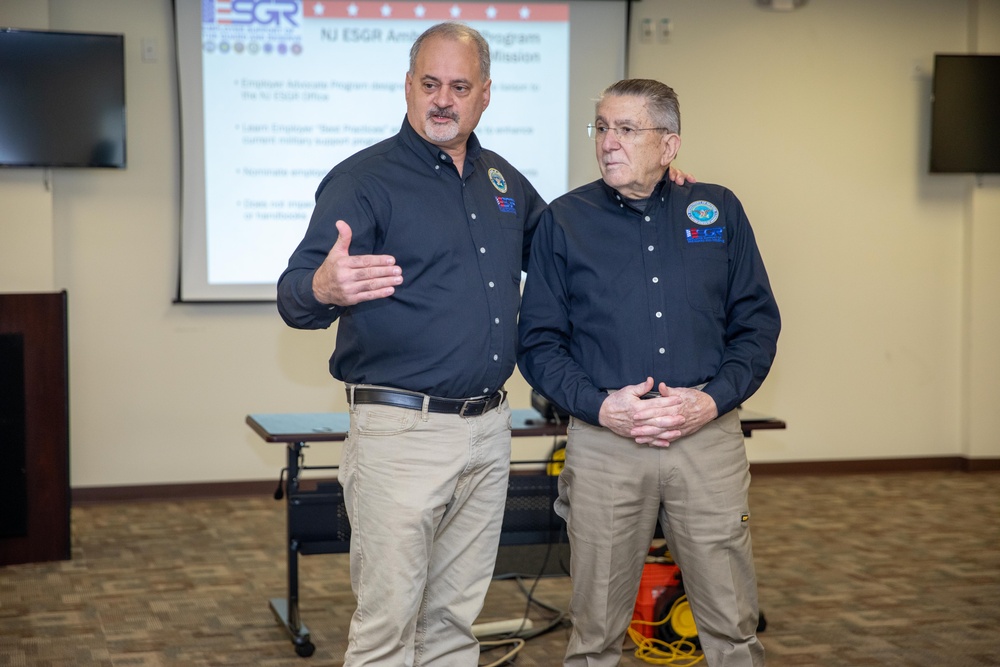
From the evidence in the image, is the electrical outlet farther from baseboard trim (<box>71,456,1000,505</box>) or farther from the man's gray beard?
the man's gray beard

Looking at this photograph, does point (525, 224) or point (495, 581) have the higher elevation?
point (525, 224)

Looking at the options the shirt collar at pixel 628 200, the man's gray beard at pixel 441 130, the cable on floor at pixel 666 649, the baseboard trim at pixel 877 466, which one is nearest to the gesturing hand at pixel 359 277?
the man's gray beard at pixel 441 130

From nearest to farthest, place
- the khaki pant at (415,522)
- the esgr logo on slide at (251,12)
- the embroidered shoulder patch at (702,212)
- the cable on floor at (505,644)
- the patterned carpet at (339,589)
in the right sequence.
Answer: the khaki pant at (415,522), the embroidered shoulder patch at (702,212), the cable on floor at (505,644), the patterned carpet at (339,589), the esgr logo on slide at (251,12)

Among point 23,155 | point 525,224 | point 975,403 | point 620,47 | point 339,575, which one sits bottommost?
point 339,575

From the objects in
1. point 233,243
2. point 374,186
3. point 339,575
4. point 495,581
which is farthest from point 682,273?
point 233,243

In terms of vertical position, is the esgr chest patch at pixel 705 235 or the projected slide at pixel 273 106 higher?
the projected slide at pixel 273 106

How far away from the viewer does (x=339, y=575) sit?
4352 millimetres

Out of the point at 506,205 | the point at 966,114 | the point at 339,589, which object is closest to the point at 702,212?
the point at 506,205

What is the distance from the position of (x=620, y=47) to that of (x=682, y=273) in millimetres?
3751

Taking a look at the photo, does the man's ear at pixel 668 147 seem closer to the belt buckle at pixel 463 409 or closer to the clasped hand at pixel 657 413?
the clasped hand at pixel 657 413

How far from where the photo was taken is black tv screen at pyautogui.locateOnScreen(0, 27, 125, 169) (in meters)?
5.00

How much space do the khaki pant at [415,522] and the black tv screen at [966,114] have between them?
4880 mm

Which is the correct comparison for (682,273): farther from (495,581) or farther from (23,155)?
(23,155)

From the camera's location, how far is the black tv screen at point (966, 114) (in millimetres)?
6262
